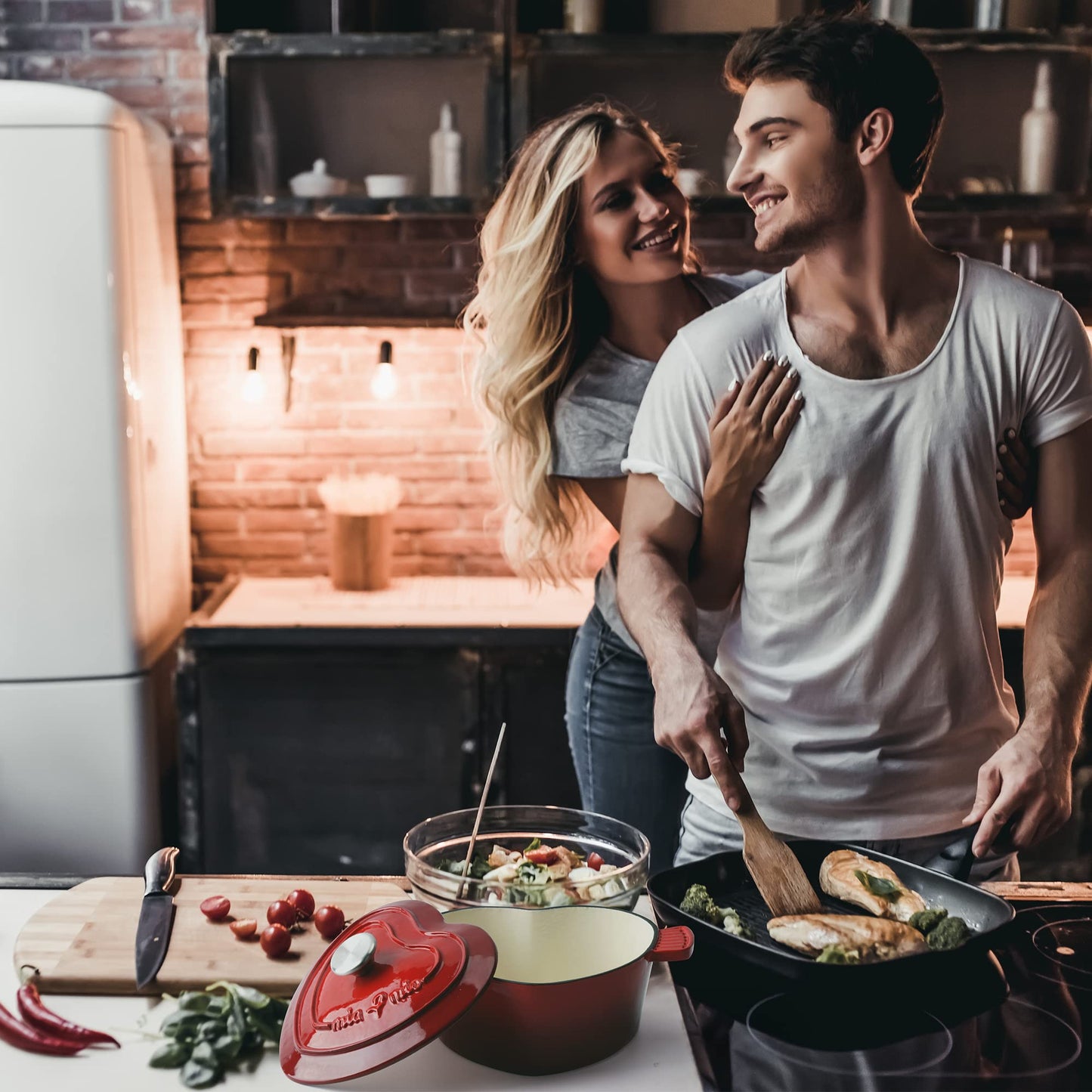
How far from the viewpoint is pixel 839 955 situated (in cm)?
100

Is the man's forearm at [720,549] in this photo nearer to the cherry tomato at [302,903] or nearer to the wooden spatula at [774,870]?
the wooden spatula at [774,870]

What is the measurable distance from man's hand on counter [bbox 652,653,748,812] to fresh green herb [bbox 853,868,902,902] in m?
0.15

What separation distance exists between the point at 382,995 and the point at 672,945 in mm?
243

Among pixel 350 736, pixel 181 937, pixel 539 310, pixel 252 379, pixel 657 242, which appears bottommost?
pixel 350 736

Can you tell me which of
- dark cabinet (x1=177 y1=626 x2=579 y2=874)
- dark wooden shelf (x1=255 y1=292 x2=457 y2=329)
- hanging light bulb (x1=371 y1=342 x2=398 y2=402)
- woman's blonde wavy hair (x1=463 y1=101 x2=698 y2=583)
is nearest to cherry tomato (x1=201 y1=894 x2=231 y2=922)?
woman's blonde wavy hair (x1=463 y1=101 x2=698 y2=583)

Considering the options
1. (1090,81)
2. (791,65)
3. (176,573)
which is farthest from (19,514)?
(1090,81)

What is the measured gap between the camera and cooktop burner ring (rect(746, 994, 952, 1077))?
0.93 meters

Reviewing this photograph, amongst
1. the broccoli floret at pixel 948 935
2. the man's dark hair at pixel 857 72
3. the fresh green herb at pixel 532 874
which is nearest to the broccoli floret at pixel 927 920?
the broccoli floret at pixel 948 935

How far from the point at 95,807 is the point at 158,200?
1.47 meters

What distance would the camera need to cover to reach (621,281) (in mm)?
2066

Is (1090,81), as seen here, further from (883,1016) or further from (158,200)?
(883,1016)

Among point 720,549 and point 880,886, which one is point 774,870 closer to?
point 880,886

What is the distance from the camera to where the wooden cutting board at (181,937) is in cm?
109

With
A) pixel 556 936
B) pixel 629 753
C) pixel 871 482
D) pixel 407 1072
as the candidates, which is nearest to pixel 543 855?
pixel 556 936
